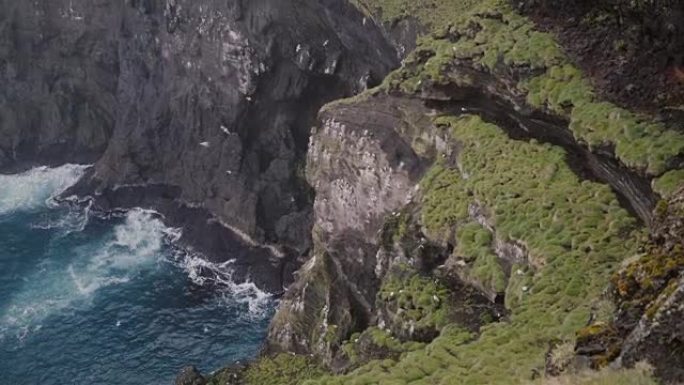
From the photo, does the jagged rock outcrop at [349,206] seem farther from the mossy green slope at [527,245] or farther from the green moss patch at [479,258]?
the green moss patch at [479,258]

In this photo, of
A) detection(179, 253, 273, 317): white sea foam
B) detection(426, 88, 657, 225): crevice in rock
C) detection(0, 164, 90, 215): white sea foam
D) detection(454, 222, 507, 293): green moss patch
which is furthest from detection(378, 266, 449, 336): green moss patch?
detection(0, 164, 90, 215): white sea foam

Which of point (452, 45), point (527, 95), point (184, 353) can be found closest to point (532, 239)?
point (527, 95)

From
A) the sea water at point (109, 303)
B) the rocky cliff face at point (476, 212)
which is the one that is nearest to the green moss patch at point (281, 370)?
the rocky cliff face at point (476, 212)

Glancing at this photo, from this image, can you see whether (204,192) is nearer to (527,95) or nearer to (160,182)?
(160,182)

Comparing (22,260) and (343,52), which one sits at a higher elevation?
(343,52)

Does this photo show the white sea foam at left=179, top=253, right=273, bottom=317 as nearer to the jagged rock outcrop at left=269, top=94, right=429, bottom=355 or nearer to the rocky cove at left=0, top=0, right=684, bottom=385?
the rocky cove at left=0, top=0, right=684, bottom=385

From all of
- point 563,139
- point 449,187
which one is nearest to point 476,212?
point 449,187
